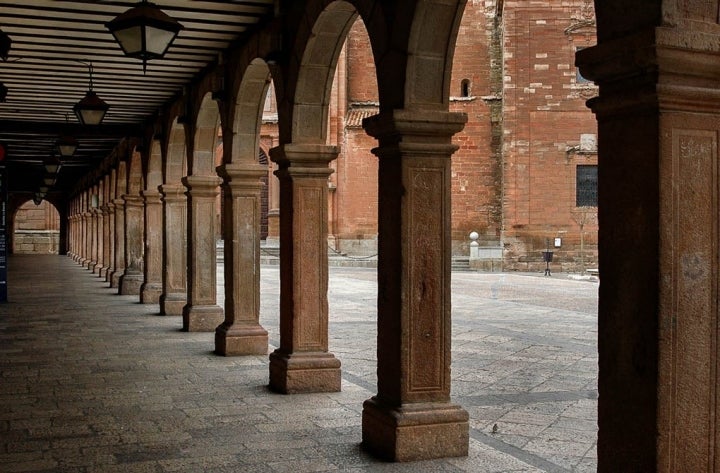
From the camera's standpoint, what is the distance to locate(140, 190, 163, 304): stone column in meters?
14.8

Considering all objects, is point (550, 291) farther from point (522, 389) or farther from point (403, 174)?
point (403, 174)

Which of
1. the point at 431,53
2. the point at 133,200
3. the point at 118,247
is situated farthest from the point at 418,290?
the point at 118,247

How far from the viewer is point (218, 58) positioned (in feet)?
31.3

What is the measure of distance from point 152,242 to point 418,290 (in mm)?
10648

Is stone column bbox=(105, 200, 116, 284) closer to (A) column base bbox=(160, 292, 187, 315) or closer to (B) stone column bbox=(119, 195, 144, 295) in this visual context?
(B) stone column bbox=(119, 195, 144, 295)

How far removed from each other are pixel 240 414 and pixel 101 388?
66.6 inches

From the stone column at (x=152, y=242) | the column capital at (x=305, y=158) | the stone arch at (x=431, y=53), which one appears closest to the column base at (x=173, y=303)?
the stone column at (x=152, y=242)

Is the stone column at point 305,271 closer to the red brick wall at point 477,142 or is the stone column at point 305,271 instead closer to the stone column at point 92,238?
the stone column at point 92,238

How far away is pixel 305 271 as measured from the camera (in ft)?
23.1

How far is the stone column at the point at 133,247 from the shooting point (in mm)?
17422

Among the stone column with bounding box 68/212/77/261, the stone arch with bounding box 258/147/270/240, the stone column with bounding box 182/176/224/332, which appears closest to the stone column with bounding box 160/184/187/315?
the stone column with bounding box 182/176/224/332

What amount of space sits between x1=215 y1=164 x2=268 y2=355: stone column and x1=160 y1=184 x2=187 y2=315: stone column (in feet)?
13.0

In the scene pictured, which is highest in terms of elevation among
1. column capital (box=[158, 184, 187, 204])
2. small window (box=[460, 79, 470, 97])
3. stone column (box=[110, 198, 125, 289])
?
small window (box=[460, 79, 470, 97])

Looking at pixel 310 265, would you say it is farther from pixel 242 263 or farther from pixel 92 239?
pixel 92 239
